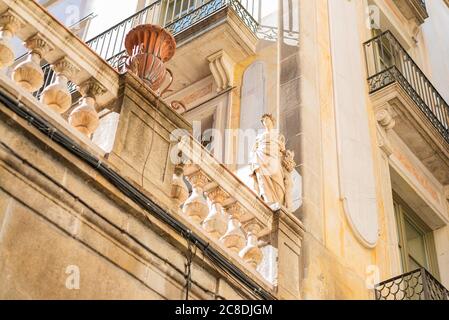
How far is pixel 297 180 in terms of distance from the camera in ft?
26.0

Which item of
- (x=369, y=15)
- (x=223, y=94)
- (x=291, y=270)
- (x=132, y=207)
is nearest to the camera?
(x=132, y=207)

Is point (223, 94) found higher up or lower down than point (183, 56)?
lower down

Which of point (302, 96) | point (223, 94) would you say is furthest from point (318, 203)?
point (223, 94)

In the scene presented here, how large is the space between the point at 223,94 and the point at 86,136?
4486 mm

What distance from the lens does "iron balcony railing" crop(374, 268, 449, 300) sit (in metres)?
7.69

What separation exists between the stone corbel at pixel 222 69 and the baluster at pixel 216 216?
3.53 metres

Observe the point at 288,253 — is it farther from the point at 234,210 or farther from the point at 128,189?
the point at 128,189

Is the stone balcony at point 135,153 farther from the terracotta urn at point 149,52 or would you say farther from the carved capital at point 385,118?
the carved capital at point 385,118

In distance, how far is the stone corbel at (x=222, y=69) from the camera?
9.66m

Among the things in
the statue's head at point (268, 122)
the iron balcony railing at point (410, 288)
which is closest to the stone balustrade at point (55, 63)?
the statue's head at point (268, 122)

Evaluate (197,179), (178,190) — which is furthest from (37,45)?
(197,179)
